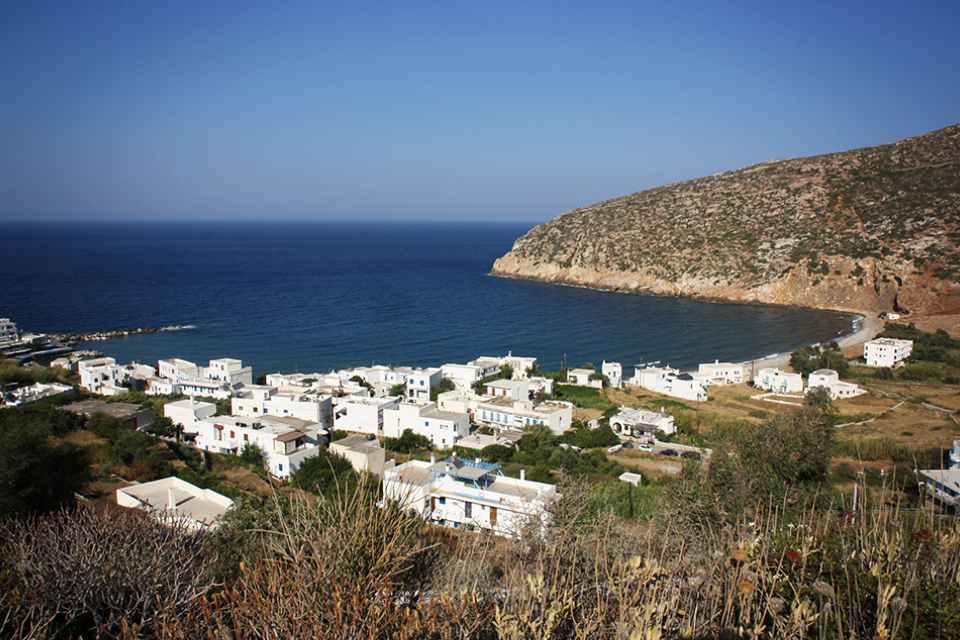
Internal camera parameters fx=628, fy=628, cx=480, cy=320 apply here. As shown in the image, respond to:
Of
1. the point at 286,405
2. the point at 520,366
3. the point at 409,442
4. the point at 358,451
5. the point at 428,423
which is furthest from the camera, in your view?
the point at 520,366

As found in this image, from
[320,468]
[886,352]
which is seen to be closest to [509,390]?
[320,468]

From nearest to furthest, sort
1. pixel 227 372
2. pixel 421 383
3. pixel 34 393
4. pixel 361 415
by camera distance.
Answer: pixel 361 415, pixel 34 393, pixel 421 383, pixel 227 372

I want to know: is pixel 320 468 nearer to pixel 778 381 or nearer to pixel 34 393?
pixel 34 393

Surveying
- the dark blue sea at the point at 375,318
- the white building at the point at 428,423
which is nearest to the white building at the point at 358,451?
the white building at the point at 428,423

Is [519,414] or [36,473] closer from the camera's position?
[36,473]

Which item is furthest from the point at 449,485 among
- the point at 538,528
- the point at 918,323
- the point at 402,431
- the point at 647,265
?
the point at 647,265

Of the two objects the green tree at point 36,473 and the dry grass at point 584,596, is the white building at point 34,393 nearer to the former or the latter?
the green tree at point 36,473

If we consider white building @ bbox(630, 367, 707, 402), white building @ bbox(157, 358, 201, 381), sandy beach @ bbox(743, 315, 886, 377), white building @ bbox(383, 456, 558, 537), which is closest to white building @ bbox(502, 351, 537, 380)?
white building @ bbox(630, 367, 707, 402)
